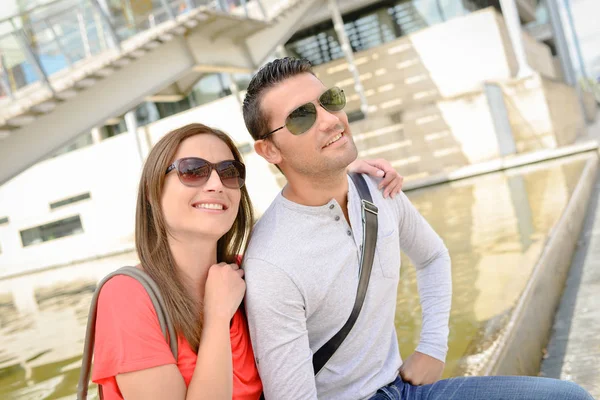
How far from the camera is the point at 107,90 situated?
9539 mm

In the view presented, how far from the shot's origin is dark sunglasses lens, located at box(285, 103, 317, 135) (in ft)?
6.61

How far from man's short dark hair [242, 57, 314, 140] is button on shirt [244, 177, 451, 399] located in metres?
0.28

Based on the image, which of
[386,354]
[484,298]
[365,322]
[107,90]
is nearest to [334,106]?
[365,322]

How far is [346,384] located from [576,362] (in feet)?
6.30

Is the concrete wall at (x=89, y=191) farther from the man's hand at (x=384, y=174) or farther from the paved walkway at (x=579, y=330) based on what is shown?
the man's hand at (x=384, y=174)

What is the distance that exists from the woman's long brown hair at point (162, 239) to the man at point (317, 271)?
0.67ft

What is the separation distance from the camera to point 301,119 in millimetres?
2021

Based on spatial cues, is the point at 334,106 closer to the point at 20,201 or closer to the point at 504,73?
the point at 504,73

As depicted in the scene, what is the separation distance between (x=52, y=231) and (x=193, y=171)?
2226 centimetres

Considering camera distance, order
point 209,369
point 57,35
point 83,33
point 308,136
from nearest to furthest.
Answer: point 209,369 → point 308,136 → point 57,35 → point 83,33

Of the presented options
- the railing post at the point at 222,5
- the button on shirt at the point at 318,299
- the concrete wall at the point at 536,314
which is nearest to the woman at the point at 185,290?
the button on shirt at the point at 318,299

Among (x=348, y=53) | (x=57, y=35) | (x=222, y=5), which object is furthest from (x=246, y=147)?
(x=57, y=35)

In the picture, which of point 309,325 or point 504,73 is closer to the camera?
point 309,325

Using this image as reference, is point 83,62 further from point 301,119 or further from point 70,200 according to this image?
point 70,200
